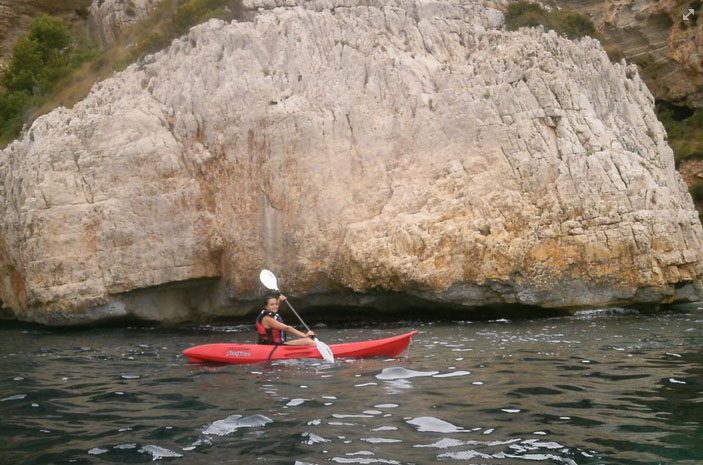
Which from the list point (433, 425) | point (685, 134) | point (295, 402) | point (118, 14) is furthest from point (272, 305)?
point (685, 134)

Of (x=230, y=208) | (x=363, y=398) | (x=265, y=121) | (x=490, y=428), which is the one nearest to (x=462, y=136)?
(x=265, y=121)

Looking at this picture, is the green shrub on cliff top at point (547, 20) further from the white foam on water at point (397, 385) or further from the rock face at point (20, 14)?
the rock face at point (20, 14)

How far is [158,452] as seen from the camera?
627cm

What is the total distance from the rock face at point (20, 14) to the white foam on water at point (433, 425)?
36.7 m

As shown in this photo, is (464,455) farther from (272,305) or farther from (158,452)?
(272,305)

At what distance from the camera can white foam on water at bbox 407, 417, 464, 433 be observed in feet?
22.1

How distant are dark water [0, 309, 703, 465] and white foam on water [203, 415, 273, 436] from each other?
0.03 m

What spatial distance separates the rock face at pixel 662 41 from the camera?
1193 inches

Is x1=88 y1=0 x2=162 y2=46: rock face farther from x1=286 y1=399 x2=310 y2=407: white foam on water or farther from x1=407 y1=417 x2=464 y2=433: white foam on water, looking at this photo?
x1=407 y1=417 x2=464 y2=433: white foam on water

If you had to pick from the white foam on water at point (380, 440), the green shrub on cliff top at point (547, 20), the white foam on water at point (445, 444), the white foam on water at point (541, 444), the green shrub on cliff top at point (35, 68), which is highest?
the green shrub on cliff top at point (35, 68)

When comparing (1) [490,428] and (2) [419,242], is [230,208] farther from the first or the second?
(1) [490,428]

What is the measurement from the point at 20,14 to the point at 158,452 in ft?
123

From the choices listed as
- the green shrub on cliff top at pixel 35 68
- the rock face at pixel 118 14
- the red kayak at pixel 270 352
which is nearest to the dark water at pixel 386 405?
the red kayak at pixel 270 352

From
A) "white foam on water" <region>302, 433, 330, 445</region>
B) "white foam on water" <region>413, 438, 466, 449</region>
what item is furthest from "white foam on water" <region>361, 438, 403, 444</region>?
"white foam on water" <region>302, 433, 330, 445</region>
